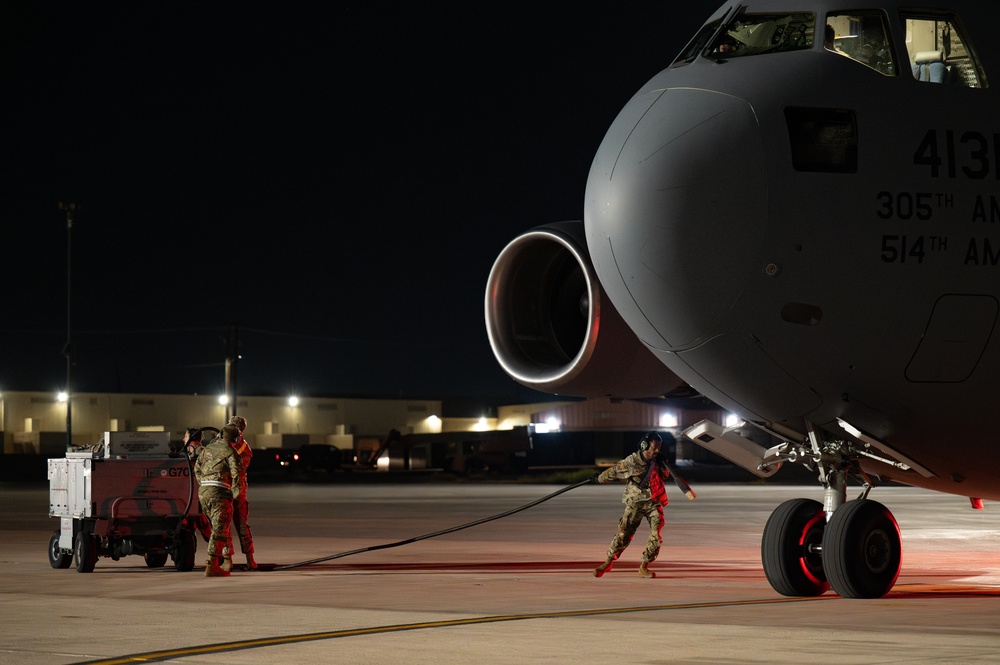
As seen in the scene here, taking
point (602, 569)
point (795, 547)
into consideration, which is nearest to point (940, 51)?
point (795, 547)

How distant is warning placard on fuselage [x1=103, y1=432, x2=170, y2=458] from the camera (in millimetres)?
18312

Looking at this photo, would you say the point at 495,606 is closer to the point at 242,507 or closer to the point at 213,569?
the point at 213,569

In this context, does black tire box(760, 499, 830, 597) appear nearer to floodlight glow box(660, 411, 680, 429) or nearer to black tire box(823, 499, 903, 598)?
black tire box(823, 499, 903, 598)

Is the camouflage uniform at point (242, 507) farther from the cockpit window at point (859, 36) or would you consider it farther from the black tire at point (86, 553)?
the cockpit window at point (859, 36)

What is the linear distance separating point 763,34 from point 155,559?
1056 centimetres

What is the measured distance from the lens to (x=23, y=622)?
12016 mm

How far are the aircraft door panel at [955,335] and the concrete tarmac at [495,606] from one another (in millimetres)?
1961

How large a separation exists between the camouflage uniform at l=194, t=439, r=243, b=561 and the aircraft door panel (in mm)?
8682

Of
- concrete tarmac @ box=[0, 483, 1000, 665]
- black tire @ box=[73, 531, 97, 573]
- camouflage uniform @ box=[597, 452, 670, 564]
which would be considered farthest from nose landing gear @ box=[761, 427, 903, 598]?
black tire @ box=[73, 531, 97, 573]

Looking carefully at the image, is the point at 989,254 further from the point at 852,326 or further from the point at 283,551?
the point at 283,551

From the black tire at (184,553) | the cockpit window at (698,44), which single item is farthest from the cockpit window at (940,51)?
the black tire at (184,553)

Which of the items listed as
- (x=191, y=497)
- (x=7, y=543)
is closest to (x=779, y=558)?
(x=191, y=497)

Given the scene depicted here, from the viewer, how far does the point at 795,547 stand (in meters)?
12.7

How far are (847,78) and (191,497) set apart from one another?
999 centimetres
